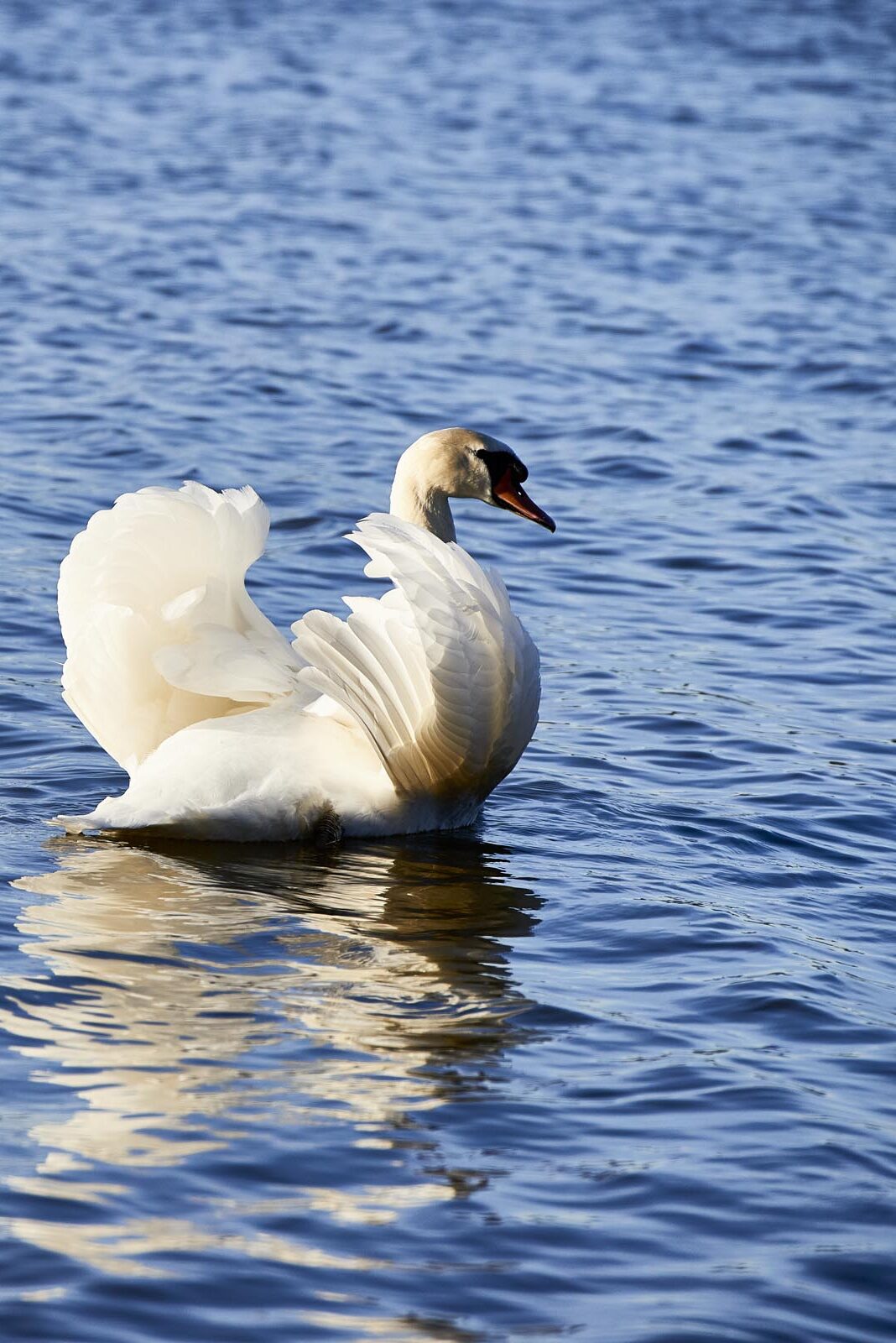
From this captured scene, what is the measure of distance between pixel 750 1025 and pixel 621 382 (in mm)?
8950

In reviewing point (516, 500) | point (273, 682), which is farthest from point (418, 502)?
point (273, 682)

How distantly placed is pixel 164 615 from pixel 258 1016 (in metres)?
1.74

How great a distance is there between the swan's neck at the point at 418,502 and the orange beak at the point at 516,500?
24 cm

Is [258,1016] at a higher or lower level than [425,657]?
lower

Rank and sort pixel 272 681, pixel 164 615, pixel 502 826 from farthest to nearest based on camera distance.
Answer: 1. pixel 502 826
2. pixel 272 681
3. pixel 164 615

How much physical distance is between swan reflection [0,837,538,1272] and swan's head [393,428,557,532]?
1.35m

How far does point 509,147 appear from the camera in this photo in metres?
22.0

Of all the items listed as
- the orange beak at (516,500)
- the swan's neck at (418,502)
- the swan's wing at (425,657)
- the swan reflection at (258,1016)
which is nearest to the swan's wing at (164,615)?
the swan's wing at (425,657)

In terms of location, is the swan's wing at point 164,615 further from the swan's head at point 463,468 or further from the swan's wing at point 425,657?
the swan's head at point 463,468

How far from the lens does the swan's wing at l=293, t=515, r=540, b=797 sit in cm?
613

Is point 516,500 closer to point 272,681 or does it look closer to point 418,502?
point 418,502

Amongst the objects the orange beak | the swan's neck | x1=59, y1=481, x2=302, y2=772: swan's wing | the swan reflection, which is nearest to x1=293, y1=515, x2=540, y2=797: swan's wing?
x1=59, y1=481, x2=302, y2=772: swan's wing

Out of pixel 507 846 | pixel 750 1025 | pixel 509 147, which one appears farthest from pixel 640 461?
pixel 509 147

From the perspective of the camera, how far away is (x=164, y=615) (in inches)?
255
